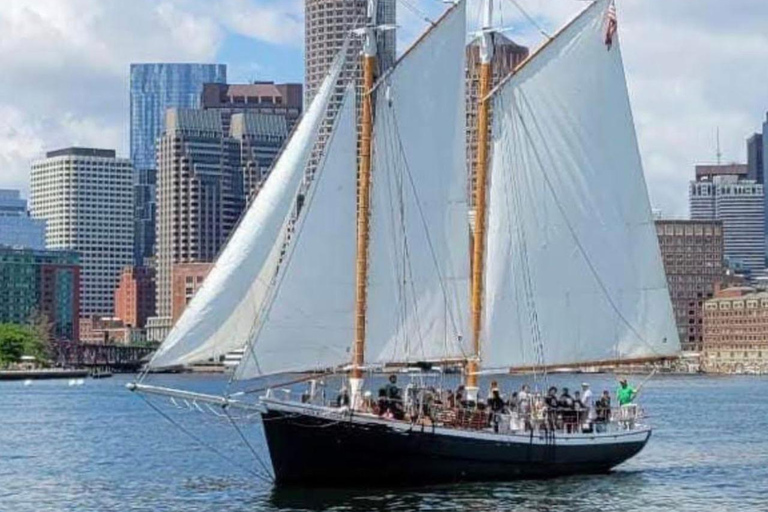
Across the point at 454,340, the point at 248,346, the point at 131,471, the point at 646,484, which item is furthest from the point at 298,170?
the point at 131,471

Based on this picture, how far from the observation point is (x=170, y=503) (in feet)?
202

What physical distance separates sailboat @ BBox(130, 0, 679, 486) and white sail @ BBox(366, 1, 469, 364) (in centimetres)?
6

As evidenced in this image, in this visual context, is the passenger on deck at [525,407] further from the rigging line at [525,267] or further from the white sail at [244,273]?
the white sail at [244,273]

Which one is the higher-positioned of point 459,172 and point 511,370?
point 459,172

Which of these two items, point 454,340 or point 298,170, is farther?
point 454,340

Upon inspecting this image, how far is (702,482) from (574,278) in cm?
920

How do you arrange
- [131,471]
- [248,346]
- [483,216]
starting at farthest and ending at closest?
[131,471] < [483,216] < [248,346]

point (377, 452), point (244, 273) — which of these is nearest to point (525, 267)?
point (377, 452)

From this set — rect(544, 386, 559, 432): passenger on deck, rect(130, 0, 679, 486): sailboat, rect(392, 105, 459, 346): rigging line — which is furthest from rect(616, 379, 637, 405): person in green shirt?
rect(392, 105, 459, 346): rigging line

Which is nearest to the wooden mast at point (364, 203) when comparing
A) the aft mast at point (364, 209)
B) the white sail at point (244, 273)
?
the aft mast at point (364, 209)

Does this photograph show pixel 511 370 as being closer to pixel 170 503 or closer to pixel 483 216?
pixel 483 216

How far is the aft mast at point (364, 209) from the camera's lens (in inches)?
2366

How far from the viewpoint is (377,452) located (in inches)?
2318

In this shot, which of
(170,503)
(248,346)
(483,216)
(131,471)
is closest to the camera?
(248,346)
